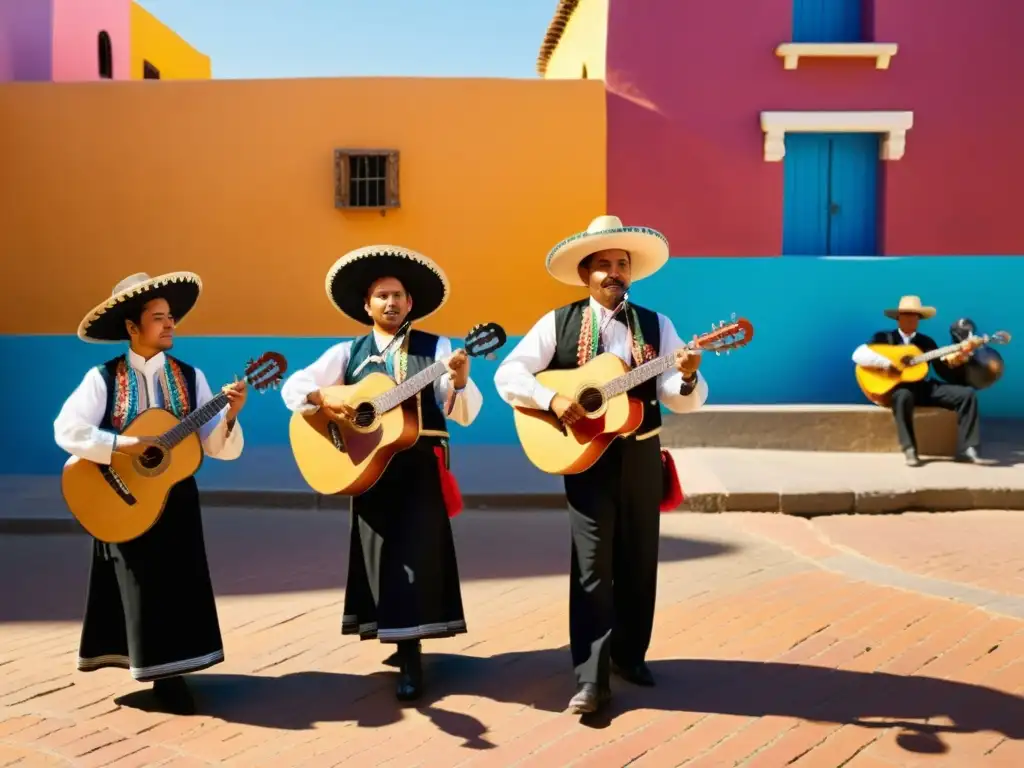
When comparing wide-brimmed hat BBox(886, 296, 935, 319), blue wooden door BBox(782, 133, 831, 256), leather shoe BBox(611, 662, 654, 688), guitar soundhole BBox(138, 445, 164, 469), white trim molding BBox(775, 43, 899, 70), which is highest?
white trim molding BBox(775, 43, 899, 70)

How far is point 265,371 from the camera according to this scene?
387cm

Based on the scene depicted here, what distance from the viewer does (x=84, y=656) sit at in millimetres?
3939

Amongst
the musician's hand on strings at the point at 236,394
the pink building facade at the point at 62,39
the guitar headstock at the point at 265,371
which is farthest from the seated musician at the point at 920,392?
the pink building facade at the point at 62,39

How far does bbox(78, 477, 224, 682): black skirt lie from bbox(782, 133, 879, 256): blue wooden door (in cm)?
852

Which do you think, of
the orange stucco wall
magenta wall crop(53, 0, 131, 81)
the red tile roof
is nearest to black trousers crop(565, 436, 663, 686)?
the orange stucco wall

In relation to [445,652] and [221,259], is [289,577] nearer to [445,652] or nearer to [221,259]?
[445,652]

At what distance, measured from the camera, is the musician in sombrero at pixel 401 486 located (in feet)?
13.0

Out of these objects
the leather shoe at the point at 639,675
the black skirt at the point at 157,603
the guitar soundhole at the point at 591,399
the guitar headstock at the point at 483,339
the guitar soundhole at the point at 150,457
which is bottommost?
the leather shoe at the point at 639,675

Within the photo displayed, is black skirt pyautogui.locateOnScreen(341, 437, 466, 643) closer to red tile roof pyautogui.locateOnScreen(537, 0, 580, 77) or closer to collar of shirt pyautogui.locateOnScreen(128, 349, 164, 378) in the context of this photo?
collar of shirt pyautogui.locateOnScreen(128, 349, 164, 378)

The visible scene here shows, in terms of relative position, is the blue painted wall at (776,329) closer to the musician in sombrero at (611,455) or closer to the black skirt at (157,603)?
the musician in sombrero at (611,455)

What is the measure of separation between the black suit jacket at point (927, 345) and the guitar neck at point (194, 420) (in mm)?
7575

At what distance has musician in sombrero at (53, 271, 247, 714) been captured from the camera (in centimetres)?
381

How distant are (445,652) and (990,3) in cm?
978

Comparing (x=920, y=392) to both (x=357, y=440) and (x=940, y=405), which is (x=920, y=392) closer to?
(x=940, y=405)
